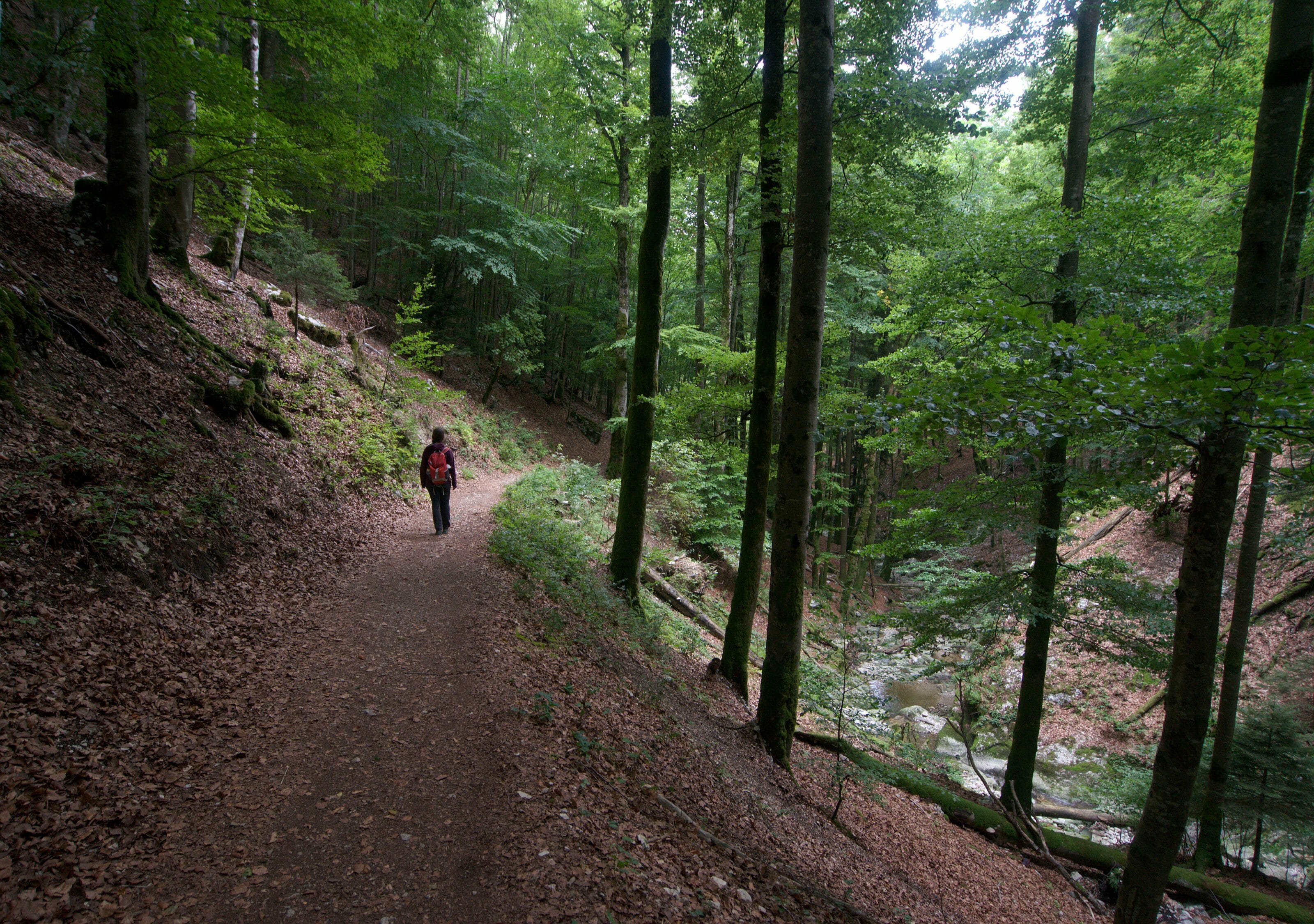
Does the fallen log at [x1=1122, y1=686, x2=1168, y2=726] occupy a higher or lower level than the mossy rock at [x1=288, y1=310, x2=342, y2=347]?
lower

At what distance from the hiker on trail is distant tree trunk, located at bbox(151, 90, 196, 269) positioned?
5.83m

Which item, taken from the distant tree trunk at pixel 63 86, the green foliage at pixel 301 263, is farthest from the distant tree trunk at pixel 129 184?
the green foliage at pixel 301 263

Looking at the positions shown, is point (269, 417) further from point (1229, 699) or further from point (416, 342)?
point (1229, 699)

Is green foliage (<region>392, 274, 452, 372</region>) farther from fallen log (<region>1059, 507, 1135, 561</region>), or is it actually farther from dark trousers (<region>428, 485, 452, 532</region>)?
fallen log (<region>1059, 507, 1135, 561</region>)

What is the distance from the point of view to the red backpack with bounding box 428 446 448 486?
382 inches

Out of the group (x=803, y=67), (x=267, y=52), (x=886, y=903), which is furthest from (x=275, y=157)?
(x=267, y=52)

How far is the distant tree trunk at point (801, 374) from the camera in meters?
5.55

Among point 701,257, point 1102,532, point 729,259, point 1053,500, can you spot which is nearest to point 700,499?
point 729,259

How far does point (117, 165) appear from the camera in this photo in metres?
7.68

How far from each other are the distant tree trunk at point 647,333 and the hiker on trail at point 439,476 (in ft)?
10.5

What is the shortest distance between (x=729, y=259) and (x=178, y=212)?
11864mm

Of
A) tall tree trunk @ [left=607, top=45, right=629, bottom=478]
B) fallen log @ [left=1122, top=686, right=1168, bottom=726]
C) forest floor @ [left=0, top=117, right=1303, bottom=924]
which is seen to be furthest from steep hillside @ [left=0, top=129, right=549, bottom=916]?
fallen log @ [left=1122, top=686, right=1168, bottom=726]

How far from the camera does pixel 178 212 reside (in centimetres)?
1023

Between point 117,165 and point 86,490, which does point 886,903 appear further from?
point 117,165
